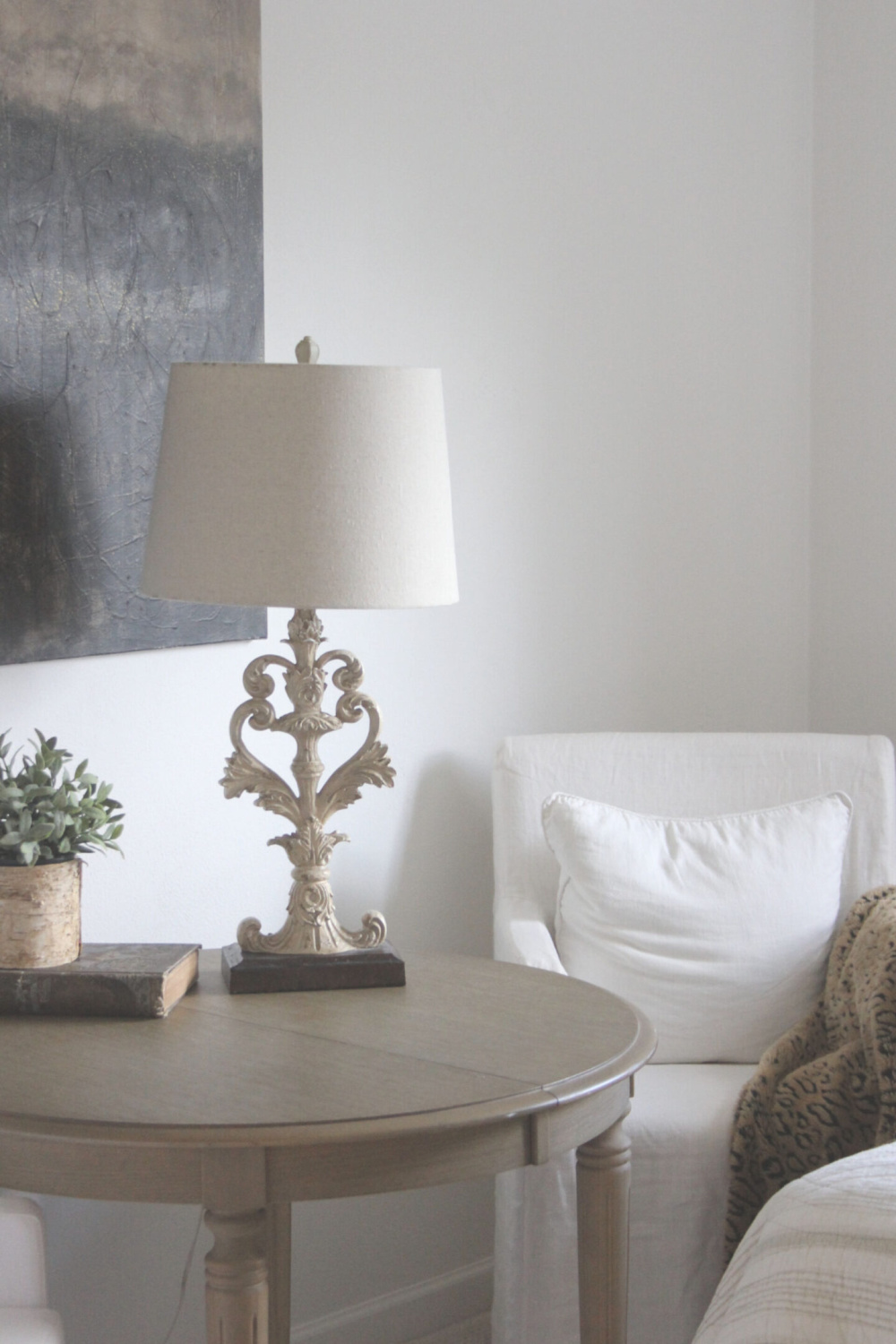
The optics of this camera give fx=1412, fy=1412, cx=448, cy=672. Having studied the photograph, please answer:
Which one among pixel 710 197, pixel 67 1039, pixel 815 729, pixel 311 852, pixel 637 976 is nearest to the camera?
pixel 67 1039

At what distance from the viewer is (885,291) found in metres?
2.58

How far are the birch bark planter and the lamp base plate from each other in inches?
7.7

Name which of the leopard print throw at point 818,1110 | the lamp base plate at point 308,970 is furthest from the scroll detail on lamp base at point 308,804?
the leopard print throw at point 818,1110

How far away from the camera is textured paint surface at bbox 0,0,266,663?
5.26 ft

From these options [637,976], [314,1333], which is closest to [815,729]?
[637,976]

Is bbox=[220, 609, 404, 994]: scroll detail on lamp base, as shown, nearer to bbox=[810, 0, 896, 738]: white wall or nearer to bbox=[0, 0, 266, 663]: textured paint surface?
bbox=[0, 0, 266, 663]: textured paint surface

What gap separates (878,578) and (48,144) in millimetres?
1681

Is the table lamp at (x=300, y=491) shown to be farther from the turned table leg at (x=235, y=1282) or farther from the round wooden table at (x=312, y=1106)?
A: the turned table leg at (x=235, y=1282)

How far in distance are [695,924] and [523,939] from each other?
0.25m

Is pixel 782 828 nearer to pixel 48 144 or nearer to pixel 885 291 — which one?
pixel 885 291

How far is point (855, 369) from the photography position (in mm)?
2654

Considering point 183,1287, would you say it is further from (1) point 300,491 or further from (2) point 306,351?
(2) point 306,351

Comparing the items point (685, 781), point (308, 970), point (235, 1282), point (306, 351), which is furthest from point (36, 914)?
point (685, 781)

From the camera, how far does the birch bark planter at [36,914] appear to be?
143cm
